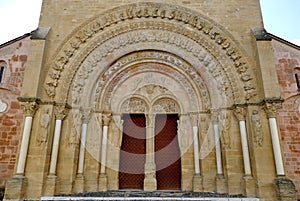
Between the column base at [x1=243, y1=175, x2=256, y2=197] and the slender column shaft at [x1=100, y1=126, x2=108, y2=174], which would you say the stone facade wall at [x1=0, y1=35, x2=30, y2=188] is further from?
the column base at [x1=243, y1=175, x2=256, y2=197]

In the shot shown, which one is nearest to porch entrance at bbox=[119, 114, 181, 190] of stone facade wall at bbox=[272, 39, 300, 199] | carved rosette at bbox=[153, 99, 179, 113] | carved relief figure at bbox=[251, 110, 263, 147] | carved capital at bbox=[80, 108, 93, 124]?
carved rosette at bbox=[153, 99, 179, 113]

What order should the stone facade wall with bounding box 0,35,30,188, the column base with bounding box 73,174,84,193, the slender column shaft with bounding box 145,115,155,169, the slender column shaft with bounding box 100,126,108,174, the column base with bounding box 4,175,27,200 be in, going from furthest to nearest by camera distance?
the stone facade wall with bounding box 0,35,30,188 < the slender column shaft with bounding box 145,115,155,169 < the slender column shaft with bounding box 100,126,108,174 < the column base with bounding box 73,174,84,193 < the column base with bounding box 4,175,27,200

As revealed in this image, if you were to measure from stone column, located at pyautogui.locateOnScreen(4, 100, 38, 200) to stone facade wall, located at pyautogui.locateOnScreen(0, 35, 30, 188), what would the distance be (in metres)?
1.90

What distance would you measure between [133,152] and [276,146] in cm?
428

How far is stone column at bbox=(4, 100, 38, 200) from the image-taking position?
18.9 ft

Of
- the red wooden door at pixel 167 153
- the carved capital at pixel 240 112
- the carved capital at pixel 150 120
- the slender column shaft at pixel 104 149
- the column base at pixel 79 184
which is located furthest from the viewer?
the carved capital at pixel 150 120

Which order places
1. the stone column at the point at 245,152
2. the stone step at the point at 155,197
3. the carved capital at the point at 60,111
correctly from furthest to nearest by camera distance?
the carved capital at the point at 60,111 < the stone column at the point at 245,152 < the stone step at the point at 155,197

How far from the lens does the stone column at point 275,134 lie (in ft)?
19.6

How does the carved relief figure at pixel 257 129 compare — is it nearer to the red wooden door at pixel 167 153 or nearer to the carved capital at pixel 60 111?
the red wooden door at pixel 167 153

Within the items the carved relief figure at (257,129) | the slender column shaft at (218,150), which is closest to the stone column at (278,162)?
the carved relief figure at (257,129)

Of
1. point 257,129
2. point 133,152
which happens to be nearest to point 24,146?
point 133,152

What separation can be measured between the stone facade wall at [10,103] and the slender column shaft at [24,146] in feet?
6.28

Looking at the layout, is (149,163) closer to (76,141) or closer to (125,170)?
(125,170)

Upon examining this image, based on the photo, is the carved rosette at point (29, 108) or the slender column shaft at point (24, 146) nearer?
the slender column shaft at point (24, 146)
